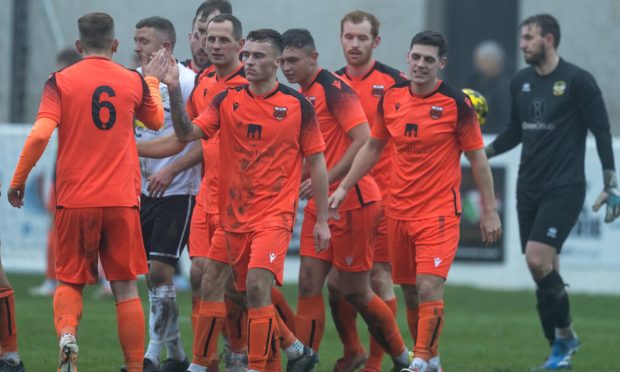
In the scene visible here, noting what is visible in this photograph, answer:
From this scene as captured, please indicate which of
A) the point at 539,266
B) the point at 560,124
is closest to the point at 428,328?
the point at 539,266

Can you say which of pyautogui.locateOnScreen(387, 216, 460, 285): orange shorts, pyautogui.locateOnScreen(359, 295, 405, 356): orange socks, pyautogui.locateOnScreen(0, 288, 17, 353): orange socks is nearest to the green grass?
pyautogui.locateOnScreen(359, 295, 405, 356): orange socks

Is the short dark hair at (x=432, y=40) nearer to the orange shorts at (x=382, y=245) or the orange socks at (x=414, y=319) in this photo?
the orange shorts at (x=382, y=245)

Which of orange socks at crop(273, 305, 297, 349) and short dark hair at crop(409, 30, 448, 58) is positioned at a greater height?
short dark hair at crop(409, 30, 448, 58)

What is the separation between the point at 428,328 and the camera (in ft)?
30.3

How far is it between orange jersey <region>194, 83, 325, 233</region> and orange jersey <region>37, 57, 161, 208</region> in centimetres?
64

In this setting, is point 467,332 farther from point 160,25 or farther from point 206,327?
point 160,25

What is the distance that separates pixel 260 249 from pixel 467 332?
5330 millimetres

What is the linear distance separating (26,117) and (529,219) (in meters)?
10.9

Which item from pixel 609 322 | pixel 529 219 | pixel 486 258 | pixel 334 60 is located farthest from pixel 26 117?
pixel 529 219

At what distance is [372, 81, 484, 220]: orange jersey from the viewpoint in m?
9.52

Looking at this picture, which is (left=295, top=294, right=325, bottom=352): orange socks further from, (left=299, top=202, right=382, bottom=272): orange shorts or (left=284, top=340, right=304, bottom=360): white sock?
(left=284, top=340, right=304, bottom=360): white sock

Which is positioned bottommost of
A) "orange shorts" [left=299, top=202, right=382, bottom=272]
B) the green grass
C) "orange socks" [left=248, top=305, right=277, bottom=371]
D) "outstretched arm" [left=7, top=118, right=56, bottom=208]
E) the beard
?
the green grass

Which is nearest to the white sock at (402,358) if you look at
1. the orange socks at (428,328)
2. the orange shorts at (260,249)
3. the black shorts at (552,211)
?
the orange socks at (428,328)

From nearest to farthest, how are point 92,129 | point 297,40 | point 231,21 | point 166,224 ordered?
1. point 92,129
2. point 231,21
3. point 297,40
4. point 166,224
